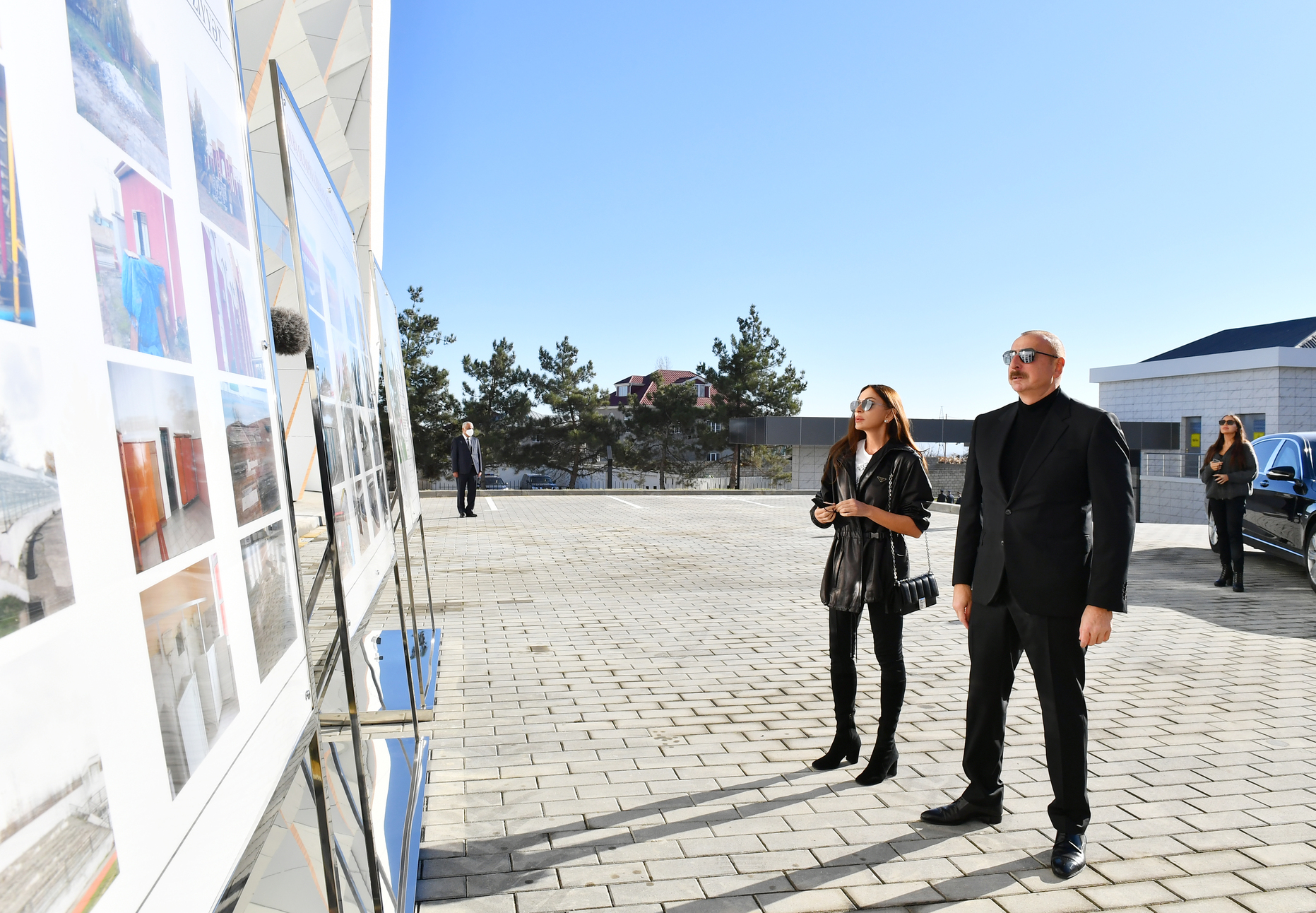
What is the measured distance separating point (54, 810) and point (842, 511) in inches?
142

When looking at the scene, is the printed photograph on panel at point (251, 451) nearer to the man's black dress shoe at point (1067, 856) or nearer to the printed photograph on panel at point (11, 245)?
the printed photograph on panel at point (11, 245)

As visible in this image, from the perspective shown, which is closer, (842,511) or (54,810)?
(54,810)

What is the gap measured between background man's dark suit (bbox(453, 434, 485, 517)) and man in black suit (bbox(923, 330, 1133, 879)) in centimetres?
1489

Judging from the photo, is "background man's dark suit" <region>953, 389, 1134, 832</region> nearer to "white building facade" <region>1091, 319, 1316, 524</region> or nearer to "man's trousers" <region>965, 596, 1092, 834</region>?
"man's trousers" <region>965, 596, 1092, 834</region>

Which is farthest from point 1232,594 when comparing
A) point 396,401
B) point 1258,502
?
point 396,401

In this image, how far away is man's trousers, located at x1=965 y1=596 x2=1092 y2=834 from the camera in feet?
10.8

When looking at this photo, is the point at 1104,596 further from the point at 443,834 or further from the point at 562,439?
the point at 562,439

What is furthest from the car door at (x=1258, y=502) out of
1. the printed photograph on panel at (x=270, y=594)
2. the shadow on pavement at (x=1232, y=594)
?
the printed photograph on panel at (x=270, y=594)

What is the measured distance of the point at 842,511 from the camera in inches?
161

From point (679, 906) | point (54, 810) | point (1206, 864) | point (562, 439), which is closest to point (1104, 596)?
point (1206, 864)

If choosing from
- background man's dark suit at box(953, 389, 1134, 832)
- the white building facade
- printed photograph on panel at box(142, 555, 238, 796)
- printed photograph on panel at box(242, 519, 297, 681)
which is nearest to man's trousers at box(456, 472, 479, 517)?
background man's dark suit at box(953, 389, 1134, 832)

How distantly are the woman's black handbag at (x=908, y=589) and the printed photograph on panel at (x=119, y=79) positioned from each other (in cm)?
338

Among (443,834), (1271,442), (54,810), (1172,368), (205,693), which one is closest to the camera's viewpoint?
(54,810)

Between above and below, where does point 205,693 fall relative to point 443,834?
above
